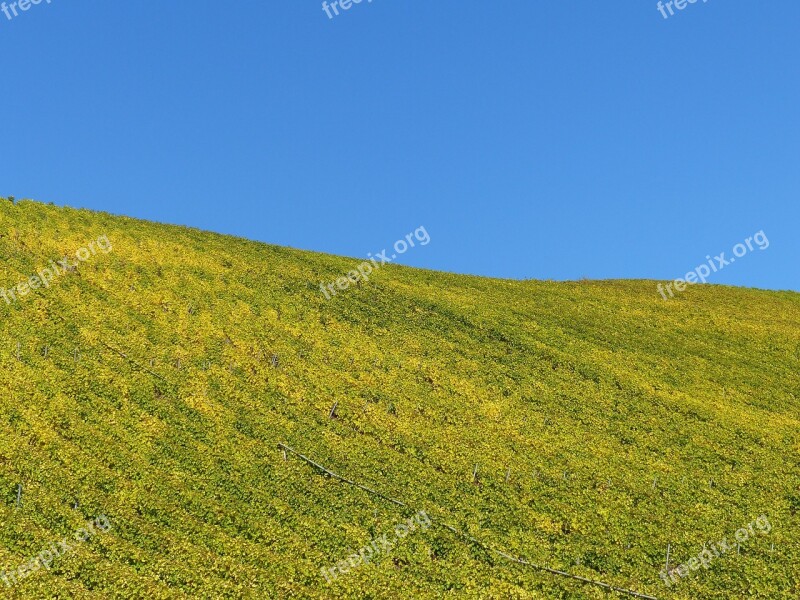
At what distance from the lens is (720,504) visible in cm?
4112

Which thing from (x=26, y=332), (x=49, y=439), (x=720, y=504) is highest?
(x=26, y=332)

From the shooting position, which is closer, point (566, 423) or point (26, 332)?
point (26, 332)

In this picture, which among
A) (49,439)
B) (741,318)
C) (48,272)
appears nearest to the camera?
(49,439)

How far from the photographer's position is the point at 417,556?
109 feet

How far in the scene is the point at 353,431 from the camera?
4288cm

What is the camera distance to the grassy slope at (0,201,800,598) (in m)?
31.6

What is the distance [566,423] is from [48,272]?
35.0 metres

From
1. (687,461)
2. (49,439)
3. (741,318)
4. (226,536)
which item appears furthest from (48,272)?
(741,318)

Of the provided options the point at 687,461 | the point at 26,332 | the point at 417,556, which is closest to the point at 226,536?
the point at 417,556

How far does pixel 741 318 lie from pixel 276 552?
57.2 m

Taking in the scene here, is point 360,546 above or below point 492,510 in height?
above

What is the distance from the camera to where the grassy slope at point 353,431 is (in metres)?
31.6

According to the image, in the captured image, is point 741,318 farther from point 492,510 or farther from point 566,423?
point 492,510

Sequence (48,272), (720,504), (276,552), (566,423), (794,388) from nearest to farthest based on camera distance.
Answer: (276,552)
(720,504)
(566,423)
(48,272)
(794,388)
